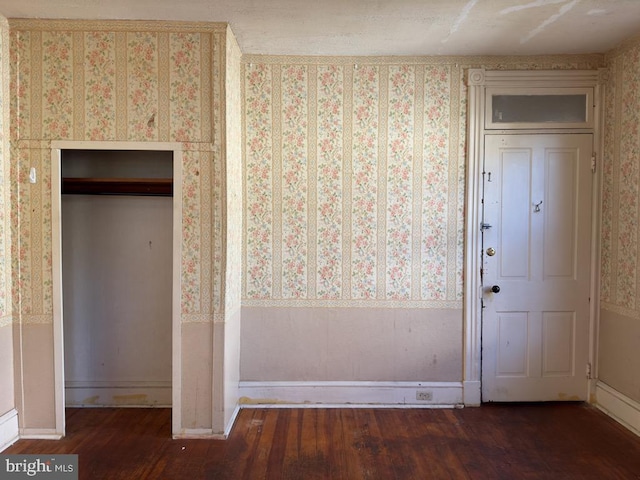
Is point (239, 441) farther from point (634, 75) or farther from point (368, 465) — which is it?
point (634, 75)

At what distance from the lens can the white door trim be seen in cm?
281

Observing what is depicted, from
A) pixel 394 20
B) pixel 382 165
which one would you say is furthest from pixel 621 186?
pixel 394 20

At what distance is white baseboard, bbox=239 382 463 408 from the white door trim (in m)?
0.68

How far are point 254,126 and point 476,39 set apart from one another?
171 cm

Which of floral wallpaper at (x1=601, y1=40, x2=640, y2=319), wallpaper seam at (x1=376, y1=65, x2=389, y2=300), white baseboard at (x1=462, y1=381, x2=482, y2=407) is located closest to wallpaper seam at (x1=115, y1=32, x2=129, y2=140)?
wallpaper seam at (x1=376, y1=65, x2=389, y2=300)

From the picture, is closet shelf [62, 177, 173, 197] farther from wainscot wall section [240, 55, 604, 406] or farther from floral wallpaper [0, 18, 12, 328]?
wainscot wall section [240, 55, 604, 406]

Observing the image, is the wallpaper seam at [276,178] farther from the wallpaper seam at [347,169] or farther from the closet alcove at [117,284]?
the closet alcove at [117,284]

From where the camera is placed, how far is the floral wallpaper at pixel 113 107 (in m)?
2.81

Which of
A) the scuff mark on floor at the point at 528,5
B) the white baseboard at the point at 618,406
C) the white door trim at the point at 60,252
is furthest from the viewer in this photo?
the white baseboard at the point at 618,406

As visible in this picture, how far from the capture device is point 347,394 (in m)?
3.38

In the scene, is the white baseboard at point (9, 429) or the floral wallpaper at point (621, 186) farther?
the floral wallpaper at point (621, 186)

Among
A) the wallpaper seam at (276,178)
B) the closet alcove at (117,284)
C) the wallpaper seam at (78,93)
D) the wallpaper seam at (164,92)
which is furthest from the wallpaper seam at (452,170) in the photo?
the wallpaper seam at (78,93)

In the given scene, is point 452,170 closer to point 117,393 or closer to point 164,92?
point 164,92

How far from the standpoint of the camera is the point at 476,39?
9.93 ft
